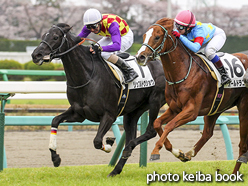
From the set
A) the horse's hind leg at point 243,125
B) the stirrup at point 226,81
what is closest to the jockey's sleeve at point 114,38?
the stirrup at point 226,81

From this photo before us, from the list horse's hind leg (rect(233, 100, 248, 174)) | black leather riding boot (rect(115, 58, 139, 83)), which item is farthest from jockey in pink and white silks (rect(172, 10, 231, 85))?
black leather riding boot (rect(115, 58, 139, 83))

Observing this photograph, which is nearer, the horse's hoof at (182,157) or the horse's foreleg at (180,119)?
the horse's foreleg at (180,119)

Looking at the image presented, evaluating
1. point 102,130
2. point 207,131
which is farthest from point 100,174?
point 207,131

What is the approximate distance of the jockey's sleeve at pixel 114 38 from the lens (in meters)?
4.62

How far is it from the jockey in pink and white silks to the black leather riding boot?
29.1 inches

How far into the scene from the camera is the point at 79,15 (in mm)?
36219

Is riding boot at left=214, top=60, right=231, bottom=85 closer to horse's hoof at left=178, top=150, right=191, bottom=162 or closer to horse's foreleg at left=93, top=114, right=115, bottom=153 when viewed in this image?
horse's hoof at left=178, top=150, right=191, bottom=162

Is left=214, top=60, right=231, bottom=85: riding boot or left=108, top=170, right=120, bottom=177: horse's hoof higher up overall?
left=214, top=60, right=231, bottom=85: riding boot

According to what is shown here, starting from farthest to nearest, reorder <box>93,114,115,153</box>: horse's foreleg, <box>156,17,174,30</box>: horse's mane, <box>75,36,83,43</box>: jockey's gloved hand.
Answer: <box>75,36,83,43</box>: jockey's gloved hand
<box>93,114,115,153</box>: horse's foreleg
<box>156,17,174,30</box>: horse's mane

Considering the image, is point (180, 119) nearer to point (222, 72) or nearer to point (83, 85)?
point (222, 72)

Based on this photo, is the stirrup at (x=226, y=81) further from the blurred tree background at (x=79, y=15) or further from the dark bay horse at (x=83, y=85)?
the blurred tree background at (x=79, y=15)

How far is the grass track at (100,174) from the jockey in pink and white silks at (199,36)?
1.15 m

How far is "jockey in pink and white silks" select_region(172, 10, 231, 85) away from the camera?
171 inches

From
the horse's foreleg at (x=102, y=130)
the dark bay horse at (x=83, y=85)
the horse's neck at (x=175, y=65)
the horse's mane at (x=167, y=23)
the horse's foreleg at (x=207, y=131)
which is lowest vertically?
the horse's foreleg at (x=207, y=131)
